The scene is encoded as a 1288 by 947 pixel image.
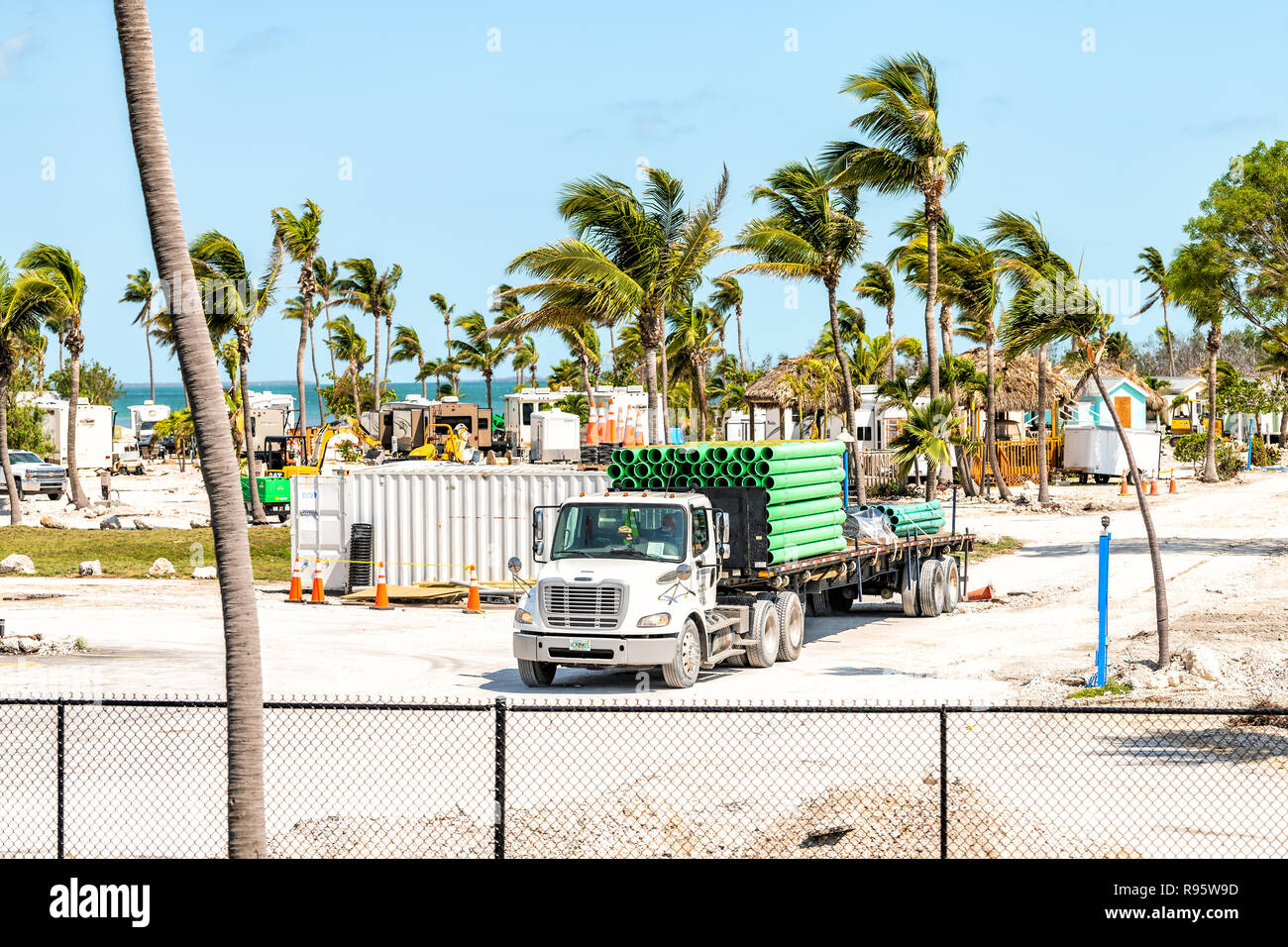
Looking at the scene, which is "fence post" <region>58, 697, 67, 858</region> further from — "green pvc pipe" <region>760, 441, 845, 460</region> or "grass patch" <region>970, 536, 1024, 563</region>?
"grass patch" <region>970, 536, 1024, 563</region>

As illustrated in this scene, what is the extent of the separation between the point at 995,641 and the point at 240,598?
1476 centimetres

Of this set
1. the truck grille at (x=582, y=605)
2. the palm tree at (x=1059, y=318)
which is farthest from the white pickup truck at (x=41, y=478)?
the palm tree at (x=1059, y=318)

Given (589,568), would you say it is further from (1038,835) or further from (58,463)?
(58,463)

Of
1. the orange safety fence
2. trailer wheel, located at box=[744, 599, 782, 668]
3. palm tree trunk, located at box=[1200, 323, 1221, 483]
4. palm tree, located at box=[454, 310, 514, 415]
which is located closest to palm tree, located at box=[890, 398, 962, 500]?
trailer wheel, located at box=[744, 599, 782, 668]

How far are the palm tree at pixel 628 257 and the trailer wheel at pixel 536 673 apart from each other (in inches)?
424

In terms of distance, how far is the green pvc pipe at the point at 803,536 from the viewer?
1772 centimetres

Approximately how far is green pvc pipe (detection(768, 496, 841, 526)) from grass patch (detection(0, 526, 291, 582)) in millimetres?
13461

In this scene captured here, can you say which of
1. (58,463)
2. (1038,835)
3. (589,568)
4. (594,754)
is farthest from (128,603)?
(58,463)

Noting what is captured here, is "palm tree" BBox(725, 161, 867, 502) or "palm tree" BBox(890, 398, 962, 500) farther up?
"palm tree" BBox(725, 161, 867, 502)

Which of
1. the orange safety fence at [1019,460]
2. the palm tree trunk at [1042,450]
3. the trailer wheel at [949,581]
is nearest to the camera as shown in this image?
the trailer wheel at [949,581]

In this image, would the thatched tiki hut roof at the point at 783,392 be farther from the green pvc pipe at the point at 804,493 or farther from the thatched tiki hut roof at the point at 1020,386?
the green pvc pipe at the point at 804,493

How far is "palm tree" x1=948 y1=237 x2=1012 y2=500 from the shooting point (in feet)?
126

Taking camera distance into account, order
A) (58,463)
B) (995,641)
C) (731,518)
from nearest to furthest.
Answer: (731,518), (995,641), (58,463)

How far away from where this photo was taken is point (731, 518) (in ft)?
57.7
